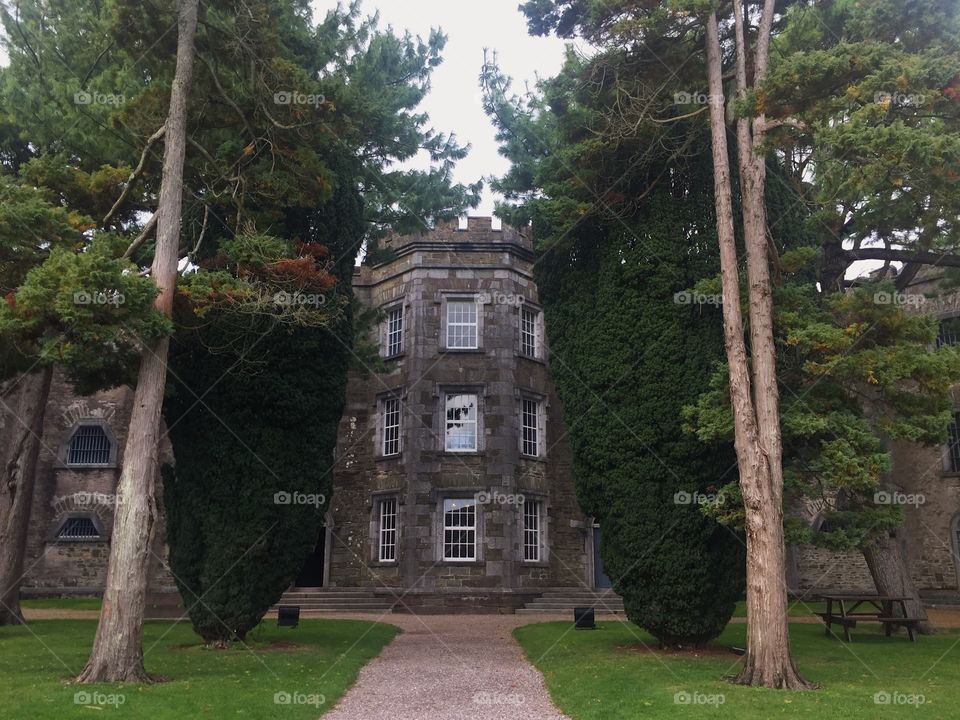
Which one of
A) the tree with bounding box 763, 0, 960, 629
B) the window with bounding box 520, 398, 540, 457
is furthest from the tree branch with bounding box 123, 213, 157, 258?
the window with bounding box 520, 398, 540, 457

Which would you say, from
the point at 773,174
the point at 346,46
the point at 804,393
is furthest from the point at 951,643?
the point at 346,46

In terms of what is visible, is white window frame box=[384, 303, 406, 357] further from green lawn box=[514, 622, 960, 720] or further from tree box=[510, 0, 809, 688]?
tree box=[510, 0, 809, 688]

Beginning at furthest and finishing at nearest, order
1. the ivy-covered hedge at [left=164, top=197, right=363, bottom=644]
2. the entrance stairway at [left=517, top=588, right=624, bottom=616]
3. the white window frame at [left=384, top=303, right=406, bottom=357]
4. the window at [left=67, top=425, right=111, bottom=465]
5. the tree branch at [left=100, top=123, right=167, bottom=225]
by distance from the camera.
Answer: the window at [left=67, top=425, right=111, bottom=465] < the white window frame at [left=384, top=303, right=406, bottom=357] < the entrance stairway at [left=517, top=588, right=624, bottom=616] < the ivy-covered hedge at [left=164, top=197, right=363, bottom=644] < the tree branch at [left=100, top=123, right=167, bottom=225]

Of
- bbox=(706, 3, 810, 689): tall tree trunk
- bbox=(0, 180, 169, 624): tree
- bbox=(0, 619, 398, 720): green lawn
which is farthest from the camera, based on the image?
bbox=(706, 3, 810, 689): tall tree trunk

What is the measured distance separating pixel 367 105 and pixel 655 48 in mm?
5104

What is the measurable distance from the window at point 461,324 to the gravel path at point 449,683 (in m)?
9.86

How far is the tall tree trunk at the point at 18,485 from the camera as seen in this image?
1577 centimetres

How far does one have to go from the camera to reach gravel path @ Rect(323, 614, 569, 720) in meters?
8.73

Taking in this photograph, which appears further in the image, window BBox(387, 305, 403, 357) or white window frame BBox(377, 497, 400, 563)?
window BBox(387, 305, 403, 357)

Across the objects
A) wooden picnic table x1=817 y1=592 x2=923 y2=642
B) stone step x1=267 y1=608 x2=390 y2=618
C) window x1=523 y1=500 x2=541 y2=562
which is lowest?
stone step x1=267 y1=608 x2=390 y2=618

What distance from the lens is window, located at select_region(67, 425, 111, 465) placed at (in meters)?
25.7

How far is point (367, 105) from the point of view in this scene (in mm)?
14273

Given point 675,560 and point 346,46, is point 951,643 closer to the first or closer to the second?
point 675,560

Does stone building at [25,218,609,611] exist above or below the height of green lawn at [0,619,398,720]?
above
